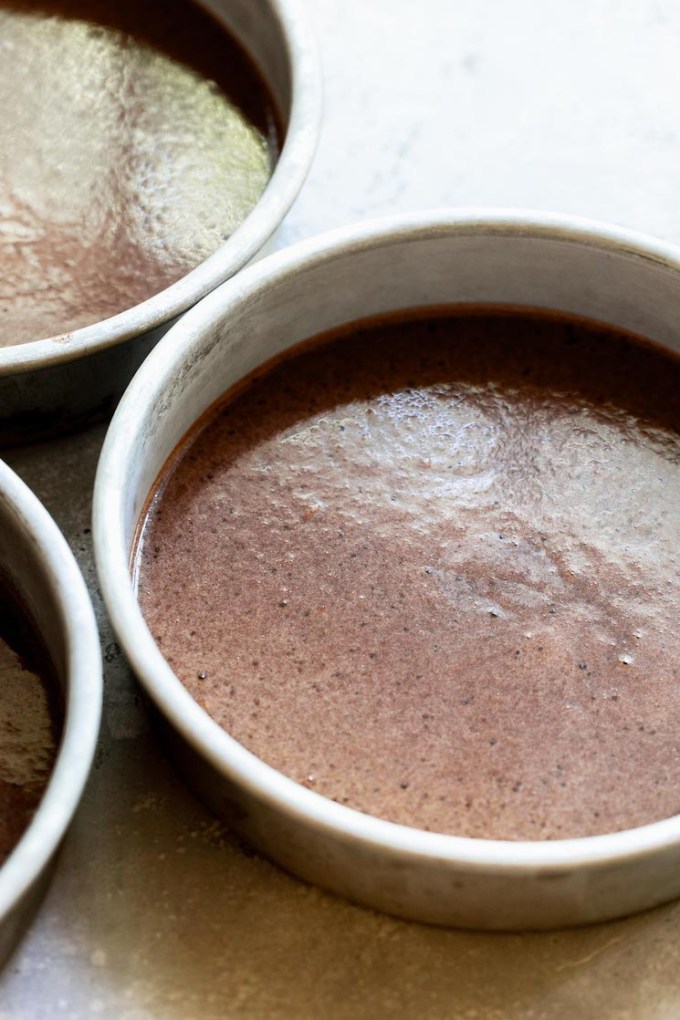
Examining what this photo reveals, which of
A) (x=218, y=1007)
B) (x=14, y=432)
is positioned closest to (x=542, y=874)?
(x=218, y=1007)

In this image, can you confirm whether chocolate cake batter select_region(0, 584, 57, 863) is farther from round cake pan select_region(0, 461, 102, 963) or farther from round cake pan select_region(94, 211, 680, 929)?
round cake pan select_region(94, 211, 680, 929)

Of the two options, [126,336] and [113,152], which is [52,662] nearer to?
[126,336]

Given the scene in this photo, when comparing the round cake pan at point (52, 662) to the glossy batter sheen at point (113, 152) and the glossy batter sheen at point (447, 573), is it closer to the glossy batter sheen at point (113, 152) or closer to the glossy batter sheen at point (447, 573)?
the glossy batter sheen at point (447, 573)

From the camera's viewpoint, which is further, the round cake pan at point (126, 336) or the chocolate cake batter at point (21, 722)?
the round cake pan at point (126, 336)

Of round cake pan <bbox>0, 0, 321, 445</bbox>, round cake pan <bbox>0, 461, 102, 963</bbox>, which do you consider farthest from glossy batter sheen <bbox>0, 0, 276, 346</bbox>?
round cake pan <bbox>0, 461, 102, 963</bbox>

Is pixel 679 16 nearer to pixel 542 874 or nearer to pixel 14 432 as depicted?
pixel 14 432

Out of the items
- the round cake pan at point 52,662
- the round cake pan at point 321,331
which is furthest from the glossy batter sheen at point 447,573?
the round cake pan at point 52,662
